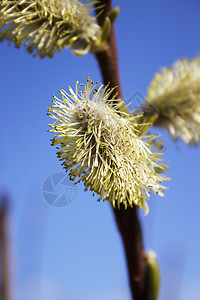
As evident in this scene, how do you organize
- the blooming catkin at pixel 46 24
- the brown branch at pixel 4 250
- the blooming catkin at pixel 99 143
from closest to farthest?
1. the brown branch at pixel 4 250
2. the blooming catkin at pixel 99 143
3. the blooming catkin at pixel 46 24

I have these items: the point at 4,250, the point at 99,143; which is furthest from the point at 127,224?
the point at 4,250

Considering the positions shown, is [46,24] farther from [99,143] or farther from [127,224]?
[127,224]

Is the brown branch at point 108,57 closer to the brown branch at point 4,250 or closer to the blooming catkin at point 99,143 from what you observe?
the blooming catkin at point 99,143

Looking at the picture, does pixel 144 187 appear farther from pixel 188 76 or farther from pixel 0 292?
pixel 188 76

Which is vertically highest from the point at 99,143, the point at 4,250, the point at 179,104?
the point at 179,104

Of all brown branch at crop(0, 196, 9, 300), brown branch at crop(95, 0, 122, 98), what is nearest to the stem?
brown branch at crop(95, 0, 122, 98)

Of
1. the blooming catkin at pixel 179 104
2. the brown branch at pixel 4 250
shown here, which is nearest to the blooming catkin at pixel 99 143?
the brown branch at pixel 4 250

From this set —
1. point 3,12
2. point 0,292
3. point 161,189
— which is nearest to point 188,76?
point 161,189
